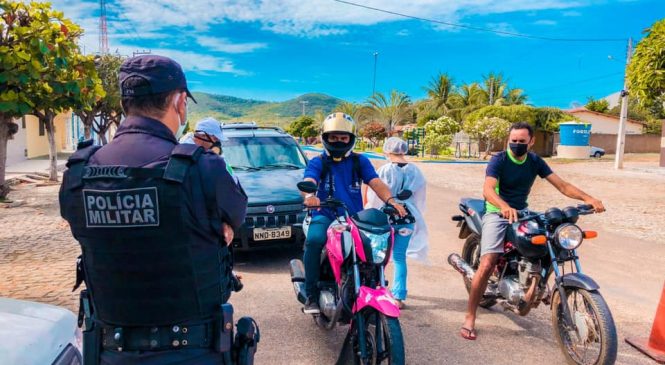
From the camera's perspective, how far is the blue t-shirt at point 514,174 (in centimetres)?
461

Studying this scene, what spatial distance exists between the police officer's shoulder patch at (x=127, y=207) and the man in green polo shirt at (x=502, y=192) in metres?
3.23

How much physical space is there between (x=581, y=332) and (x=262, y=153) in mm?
5711

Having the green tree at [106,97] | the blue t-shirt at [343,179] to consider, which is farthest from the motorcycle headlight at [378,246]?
the green tree at [106,97]

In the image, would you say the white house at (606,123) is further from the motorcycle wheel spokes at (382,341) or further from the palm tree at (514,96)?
the motorcycle wheel spokes at (382,341)

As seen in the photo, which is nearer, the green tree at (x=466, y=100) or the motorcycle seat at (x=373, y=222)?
the motorcycle seat at (x=373, y=222)

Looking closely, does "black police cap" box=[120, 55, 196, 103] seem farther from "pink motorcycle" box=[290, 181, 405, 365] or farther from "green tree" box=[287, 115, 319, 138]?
"green tree" box=[287, 115, 319, 138]

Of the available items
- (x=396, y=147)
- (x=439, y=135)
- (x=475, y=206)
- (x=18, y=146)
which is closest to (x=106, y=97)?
(x=18, y=146)

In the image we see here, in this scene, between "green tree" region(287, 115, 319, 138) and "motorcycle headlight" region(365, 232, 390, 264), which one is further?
"green tree" region(287, 115, 319, 138)

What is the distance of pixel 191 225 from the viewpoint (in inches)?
72.6

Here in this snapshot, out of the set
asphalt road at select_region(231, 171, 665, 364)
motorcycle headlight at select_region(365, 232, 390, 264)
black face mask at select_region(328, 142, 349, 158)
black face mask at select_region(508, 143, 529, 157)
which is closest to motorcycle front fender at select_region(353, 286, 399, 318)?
motorcycle headlight at select_region(365, 232, 390, 264)

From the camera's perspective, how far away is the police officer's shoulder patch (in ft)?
5.84

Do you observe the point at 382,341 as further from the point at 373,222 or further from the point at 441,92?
the point at 441,92

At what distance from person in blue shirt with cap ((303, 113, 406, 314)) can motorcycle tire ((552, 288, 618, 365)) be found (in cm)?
155

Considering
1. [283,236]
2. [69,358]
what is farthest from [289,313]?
[69,358]
